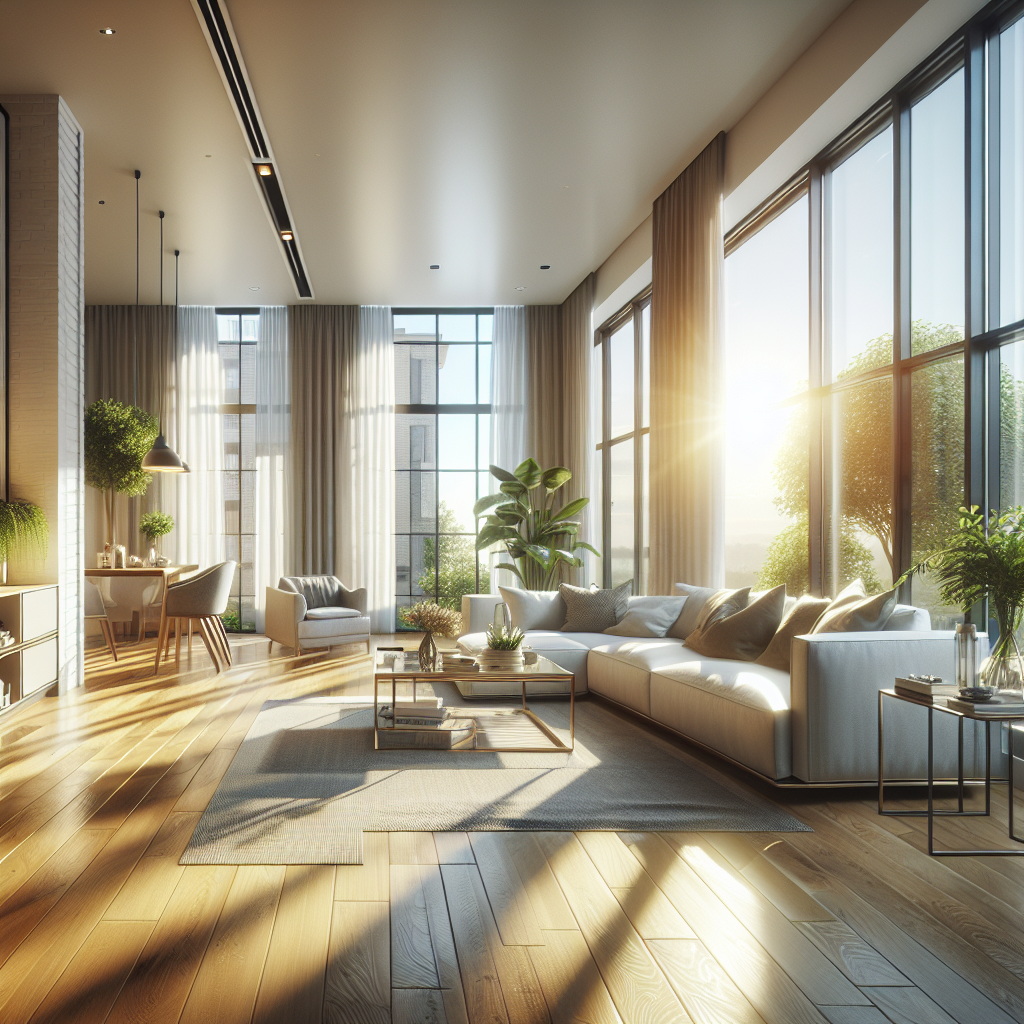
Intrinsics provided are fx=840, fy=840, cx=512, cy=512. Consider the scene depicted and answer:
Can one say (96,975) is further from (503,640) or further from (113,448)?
(113,448)

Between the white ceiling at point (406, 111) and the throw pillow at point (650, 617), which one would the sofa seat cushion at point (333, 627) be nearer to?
the throw pillow at point (650, 617)

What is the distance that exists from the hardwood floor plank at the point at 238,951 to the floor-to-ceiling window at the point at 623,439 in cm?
511

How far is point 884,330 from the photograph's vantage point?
430cm

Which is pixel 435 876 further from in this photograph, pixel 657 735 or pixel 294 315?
pixel 294 315

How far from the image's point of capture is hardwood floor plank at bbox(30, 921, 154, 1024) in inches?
67.2

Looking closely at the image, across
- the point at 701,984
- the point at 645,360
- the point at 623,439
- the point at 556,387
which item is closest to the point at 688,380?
the point at 645,360

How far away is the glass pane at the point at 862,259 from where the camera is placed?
4297 millimetres

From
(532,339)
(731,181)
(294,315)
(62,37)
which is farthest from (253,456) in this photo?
(731,181)

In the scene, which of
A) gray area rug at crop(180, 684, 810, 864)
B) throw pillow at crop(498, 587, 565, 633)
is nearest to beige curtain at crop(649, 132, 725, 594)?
throw pillow at crop(498, 587, 565, 633)

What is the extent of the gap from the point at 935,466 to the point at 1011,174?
1258 millimetres

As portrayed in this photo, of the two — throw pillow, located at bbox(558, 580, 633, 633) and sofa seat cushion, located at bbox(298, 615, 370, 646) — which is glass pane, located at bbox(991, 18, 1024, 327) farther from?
sofa seat cushion, located at bbox(298, 615, 370, 646)

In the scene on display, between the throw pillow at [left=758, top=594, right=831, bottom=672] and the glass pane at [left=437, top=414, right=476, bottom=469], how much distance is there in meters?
5.73

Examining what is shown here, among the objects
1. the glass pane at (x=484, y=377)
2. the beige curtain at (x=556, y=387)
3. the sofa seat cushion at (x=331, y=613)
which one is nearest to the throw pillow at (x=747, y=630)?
the sofa seat cushion at (x=331, y=613)

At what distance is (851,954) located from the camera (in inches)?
77.8
